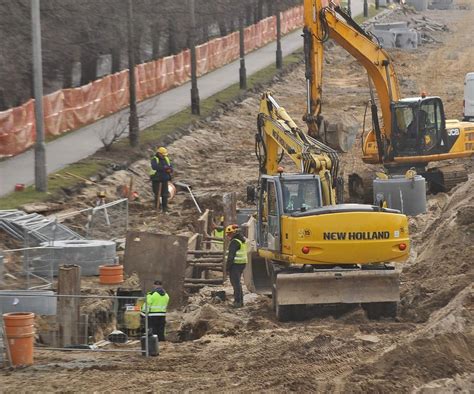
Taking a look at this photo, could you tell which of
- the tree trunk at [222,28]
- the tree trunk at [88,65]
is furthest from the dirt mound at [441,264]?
the tree trunk at [222,28]

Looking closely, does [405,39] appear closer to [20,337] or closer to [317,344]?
[317,344]

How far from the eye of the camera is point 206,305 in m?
24.5

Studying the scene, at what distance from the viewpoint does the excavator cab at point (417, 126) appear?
35594mm

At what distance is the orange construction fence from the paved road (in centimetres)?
38

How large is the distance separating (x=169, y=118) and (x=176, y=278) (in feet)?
83.7

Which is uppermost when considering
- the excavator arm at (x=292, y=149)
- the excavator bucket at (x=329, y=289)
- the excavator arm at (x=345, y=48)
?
the excavator arm at (x=345, y=48)

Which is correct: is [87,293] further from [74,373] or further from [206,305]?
[74,373]

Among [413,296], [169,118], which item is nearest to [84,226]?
[413,296]

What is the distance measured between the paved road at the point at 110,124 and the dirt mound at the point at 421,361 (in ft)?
62.8

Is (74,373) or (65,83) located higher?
(65,83)

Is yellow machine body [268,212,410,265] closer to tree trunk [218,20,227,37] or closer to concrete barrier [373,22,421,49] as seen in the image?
tree trunk [218,20,227,37]

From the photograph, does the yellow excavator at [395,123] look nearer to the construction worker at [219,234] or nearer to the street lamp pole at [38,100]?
the construction worker at [219,234]

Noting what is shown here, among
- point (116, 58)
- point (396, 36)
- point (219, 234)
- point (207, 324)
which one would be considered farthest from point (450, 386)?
point (396, 36)

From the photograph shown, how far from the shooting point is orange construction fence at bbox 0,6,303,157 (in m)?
41.1
